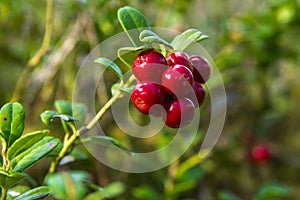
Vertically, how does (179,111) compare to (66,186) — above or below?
above

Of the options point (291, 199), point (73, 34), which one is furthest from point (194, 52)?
point (291, 199)

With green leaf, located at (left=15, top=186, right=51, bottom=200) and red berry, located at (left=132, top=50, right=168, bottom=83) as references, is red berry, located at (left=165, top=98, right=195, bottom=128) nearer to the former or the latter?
red berry, located at (left=132, top=50, right=168, bottom=83)

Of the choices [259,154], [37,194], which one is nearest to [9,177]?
[37,194]

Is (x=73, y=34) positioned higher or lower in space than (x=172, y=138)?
higher

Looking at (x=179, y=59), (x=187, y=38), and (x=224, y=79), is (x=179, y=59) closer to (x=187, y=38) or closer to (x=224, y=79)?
(x=187, y=38)

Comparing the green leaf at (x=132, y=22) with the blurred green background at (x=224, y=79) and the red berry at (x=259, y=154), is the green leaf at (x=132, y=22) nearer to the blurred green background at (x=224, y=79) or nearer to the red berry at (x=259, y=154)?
the blurred green background at (x=224, y=79)

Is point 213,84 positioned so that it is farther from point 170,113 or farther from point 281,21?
point 170,113
